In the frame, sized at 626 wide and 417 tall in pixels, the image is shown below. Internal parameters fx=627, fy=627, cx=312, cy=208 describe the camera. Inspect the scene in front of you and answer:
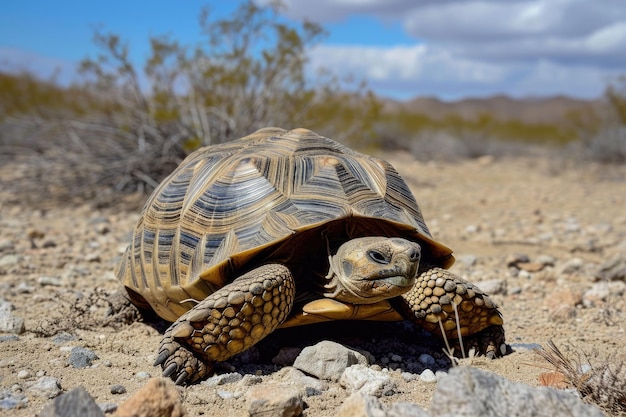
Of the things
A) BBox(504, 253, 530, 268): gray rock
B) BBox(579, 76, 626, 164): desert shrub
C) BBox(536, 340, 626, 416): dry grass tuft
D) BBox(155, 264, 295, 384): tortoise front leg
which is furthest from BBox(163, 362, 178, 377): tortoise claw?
BBox(579, 76, 626, 164): desert shrub

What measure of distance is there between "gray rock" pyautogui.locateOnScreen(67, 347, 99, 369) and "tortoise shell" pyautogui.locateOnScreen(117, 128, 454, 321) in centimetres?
41

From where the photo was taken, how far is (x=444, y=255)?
121 inches

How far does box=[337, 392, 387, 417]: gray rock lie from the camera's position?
6.30ft

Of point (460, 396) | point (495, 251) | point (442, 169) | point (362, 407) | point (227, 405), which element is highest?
point (460, 396)

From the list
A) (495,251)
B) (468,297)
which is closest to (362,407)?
(468,297)

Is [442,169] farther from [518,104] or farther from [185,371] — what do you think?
[518,104]

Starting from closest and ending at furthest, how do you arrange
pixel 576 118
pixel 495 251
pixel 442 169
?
pixel 495 251 < pixel 442 169 < pixel 576 118

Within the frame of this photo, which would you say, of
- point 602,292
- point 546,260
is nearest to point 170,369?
point 602,292

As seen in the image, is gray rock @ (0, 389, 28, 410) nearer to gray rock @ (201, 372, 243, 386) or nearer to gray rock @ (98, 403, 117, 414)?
gray rock @ (98, 403, 117, 414)

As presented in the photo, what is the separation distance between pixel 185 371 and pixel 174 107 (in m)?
5.96

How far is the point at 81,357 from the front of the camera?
8.85 feet

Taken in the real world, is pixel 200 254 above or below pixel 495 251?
above

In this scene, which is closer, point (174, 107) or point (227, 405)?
point (227, 405)

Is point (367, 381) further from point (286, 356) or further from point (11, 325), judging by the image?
point (11, 325)
